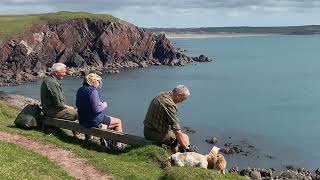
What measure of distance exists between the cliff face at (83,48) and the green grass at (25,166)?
11116cm

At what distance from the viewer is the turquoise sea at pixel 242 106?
55.7m

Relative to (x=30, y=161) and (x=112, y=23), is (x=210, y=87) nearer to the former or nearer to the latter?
(x=112, y=23)

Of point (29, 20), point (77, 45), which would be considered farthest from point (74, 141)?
point (29, 20)

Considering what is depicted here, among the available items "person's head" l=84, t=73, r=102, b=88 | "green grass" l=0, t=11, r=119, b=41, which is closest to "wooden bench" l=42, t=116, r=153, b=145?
"person's head" l=84, t=73, r=102, b=88

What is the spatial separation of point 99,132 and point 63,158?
2420 millimetres

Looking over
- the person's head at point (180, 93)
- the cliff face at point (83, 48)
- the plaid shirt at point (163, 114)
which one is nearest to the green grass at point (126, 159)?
the plaid shirt at point (163, 114)

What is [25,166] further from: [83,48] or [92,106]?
[83,48]

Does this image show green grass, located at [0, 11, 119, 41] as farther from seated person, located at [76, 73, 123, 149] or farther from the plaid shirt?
the plaid shirt

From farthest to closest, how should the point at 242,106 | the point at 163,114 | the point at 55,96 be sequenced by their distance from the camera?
the point at 242,106 < the point at 55,96 < the point at 163,114

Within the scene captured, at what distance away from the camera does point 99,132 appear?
19.5 m

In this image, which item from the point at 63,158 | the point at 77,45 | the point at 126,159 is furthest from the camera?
the point at 77,45

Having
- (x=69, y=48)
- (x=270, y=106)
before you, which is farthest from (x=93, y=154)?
(x=69, y=48)

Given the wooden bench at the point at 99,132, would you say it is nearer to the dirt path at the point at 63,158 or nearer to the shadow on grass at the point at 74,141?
the shadow on grass at the point at 74,141

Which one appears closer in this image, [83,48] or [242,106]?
[242,106]
